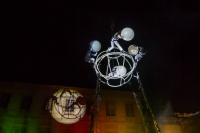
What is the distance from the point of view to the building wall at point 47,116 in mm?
19984

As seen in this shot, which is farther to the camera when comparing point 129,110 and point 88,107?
point 129,110

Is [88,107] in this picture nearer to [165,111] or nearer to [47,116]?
[47,116]

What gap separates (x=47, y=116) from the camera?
2062 centimetres

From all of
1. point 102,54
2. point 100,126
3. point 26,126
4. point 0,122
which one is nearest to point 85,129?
point 100,126

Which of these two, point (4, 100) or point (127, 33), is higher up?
point (4, 100)

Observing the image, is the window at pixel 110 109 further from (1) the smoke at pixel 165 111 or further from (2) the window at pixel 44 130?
(2) the window at pixel 44 130

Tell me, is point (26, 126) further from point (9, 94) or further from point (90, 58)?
point (90, 58)

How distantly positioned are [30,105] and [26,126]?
2.06 meters

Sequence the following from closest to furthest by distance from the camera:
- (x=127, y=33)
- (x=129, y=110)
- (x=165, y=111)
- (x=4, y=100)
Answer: (x=127, y=33) → (x=4, y=100) → (x=129, y=110) → (x=165, y=111)

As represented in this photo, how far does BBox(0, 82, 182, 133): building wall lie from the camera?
1998 centimetres

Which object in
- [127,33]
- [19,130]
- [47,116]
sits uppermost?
[47,116]

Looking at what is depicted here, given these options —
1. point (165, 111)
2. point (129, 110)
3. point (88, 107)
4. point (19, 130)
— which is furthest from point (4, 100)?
point (165, 111)

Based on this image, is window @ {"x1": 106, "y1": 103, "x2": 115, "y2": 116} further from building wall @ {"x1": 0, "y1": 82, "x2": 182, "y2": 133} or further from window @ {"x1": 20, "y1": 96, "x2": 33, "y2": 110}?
window @ {"x1": 20, "y1": 96, "x2": 33, "y2": 110}

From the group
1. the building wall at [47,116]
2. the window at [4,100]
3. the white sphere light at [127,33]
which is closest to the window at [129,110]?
the building wall at [47,116]
